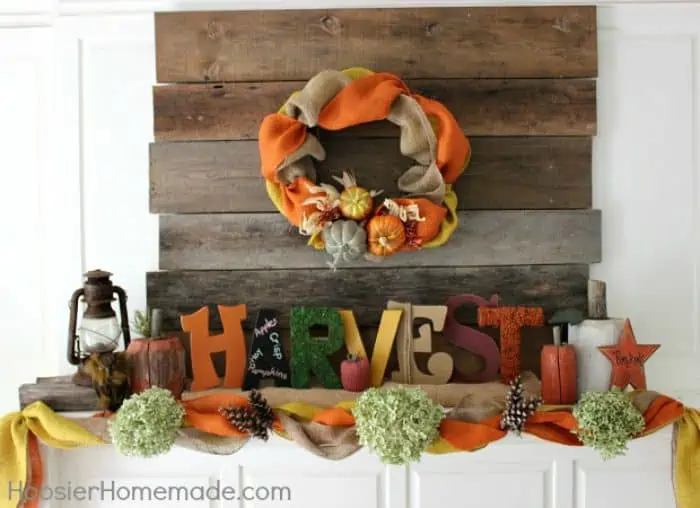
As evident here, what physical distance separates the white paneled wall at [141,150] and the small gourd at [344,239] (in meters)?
0.49

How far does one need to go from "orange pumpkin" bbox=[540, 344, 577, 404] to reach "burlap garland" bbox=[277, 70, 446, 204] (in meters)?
0.43

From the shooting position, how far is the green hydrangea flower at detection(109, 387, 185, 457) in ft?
4.08

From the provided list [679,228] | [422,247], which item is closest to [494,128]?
[422,247]

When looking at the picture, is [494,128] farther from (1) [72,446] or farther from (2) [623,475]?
(1) [72,446]

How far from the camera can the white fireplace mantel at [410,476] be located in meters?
1.35

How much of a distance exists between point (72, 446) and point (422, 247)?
35.4 inches

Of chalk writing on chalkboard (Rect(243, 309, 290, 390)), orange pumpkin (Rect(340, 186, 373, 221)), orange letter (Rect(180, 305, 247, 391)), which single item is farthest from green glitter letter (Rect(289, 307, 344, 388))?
orange pumpkin (Rect(340, 186, 373, 221))

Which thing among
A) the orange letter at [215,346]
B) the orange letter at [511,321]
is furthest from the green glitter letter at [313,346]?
the orange letter at [511,321]

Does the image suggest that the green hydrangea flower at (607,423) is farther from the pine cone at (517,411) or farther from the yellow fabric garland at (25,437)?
the yellow fabric garland at (25,437)

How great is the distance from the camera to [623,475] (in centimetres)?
137

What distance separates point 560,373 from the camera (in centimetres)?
137

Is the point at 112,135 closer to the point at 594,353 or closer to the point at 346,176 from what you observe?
the point at 346,176

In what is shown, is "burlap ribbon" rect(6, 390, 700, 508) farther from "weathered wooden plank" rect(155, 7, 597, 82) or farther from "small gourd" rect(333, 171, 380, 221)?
"weathered wooden plank" rect(155, 7, 597, 82)

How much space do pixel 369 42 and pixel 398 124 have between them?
0.83 feet
